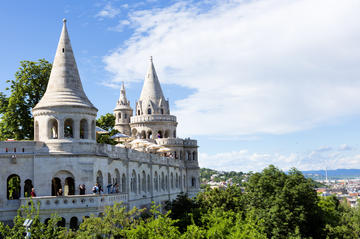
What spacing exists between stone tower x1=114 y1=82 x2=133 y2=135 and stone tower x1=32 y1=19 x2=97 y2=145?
4880 centimetres

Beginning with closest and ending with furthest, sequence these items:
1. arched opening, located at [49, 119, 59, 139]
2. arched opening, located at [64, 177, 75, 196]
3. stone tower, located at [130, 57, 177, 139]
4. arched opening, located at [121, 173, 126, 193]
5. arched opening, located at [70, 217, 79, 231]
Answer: arched opening, located at [70, 217, 79, 231], arched opening, located at [49, 119, 59, 139], arched opening, located at [64, 177, 75, 196], arched opening, located at [121, 173, 126, 193], stone tower, located at [130, 57, 177, 139]

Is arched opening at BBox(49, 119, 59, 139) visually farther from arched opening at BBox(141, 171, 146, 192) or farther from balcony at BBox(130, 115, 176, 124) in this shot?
balcony at BBox(130, 115, 176, 124)

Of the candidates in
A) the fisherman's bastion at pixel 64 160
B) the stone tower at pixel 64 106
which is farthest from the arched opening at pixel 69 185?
the stone tower at pixel 64 106

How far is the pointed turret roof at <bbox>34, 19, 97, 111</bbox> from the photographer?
1573 inches

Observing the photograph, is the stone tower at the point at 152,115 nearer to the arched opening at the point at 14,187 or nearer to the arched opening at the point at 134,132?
the arched opening at the point at 134,132

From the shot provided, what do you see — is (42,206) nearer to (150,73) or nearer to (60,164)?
(60,164)

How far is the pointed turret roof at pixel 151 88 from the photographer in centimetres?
8319

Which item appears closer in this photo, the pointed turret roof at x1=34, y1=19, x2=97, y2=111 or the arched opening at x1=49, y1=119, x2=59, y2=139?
the arched opening at x1=49, y1=119, x2=59, y2=139

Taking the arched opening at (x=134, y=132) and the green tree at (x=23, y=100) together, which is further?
the arched opening at (x=134, y=132)

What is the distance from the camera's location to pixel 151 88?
84.2 metres

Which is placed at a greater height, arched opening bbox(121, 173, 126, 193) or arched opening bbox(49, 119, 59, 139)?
arched opening bbox(49, 119, 59, 139)

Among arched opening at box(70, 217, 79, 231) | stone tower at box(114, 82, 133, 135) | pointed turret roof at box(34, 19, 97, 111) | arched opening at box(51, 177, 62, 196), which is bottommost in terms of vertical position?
arched opening at box(70, 217, 79, 231)

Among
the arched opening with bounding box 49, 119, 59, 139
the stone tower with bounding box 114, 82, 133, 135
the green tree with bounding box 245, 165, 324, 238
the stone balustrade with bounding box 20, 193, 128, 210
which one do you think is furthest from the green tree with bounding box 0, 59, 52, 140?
the stone tower with bounding box 114, 82, 133, 135

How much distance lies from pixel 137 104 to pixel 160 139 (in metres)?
9.27
